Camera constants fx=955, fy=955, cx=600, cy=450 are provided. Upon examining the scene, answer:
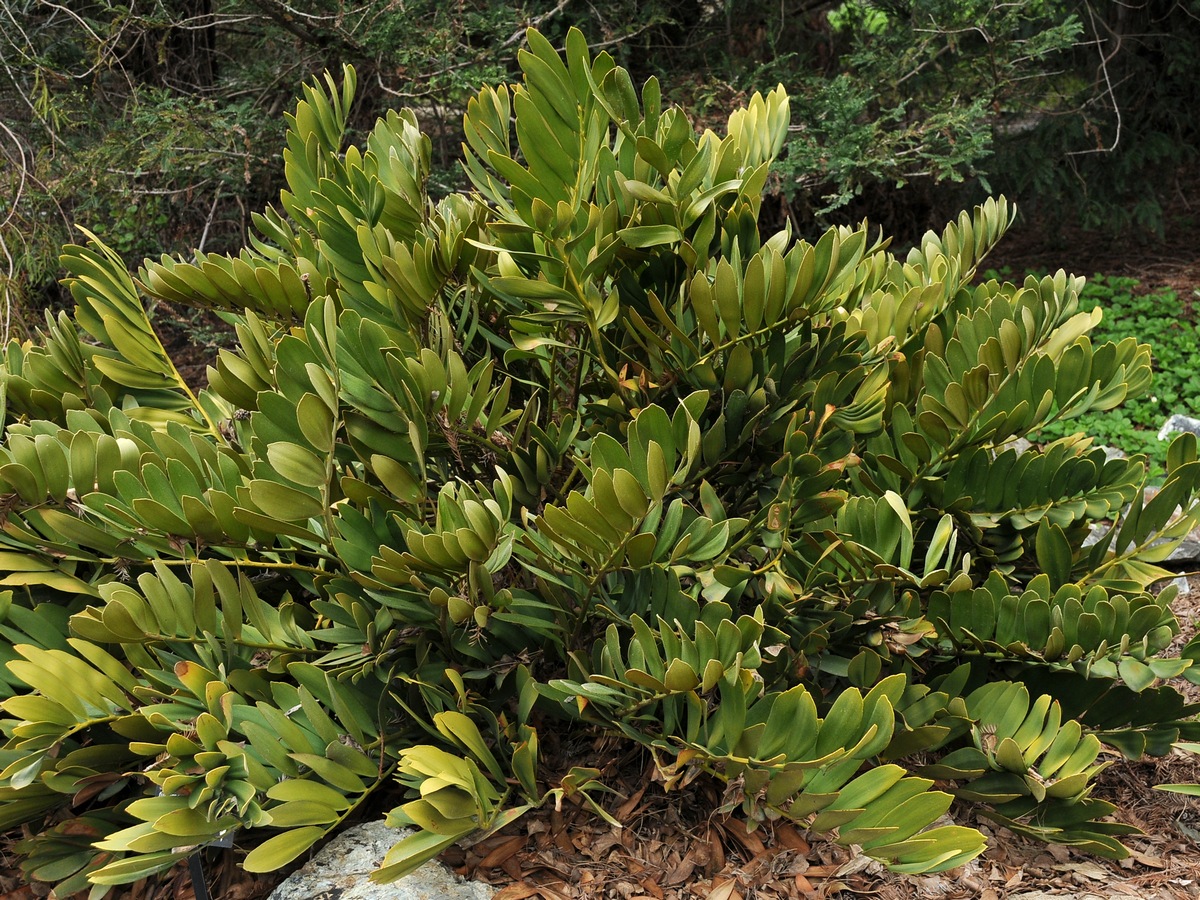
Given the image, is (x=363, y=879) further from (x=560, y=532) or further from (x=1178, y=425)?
(x=1178, y=425)

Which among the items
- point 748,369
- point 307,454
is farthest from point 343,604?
point 748,369

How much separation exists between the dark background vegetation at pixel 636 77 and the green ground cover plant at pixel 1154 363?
654 millimetres

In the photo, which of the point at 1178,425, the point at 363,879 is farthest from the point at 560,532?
the point at 1178,425

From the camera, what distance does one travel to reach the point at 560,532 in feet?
4.98

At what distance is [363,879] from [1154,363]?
538 centimetres

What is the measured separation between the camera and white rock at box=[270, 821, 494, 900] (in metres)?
1.75

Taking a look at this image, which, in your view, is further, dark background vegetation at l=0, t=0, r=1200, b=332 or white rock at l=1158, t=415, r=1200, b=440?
dark background vegetation at l=0, t=0, r=1200, b=332

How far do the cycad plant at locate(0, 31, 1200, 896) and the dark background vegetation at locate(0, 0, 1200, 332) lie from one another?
2.81 m

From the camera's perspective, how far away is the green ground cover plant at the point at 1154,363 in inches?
195

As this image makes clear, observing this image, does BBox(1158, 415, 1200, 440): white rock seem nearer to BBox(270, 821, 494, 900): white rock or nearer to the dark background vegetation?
the dark background vegetation

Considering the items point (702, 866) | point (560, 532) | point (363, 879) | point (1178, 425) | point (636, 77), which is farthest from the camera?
point (636, 77)

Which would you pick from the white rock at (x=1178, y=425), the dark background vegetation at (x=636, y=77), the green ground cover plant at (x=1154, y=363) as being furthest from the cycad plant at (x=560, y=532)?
the green ground cover plant at (x=1154, y=363)

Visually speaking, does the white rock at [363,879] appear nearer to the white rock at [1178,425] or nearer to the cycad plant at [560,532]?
the cycad plant at [560,532]

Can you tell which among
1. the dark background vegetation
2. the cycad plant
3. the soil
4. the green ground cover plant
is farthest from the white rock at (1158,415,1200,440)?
the soil
